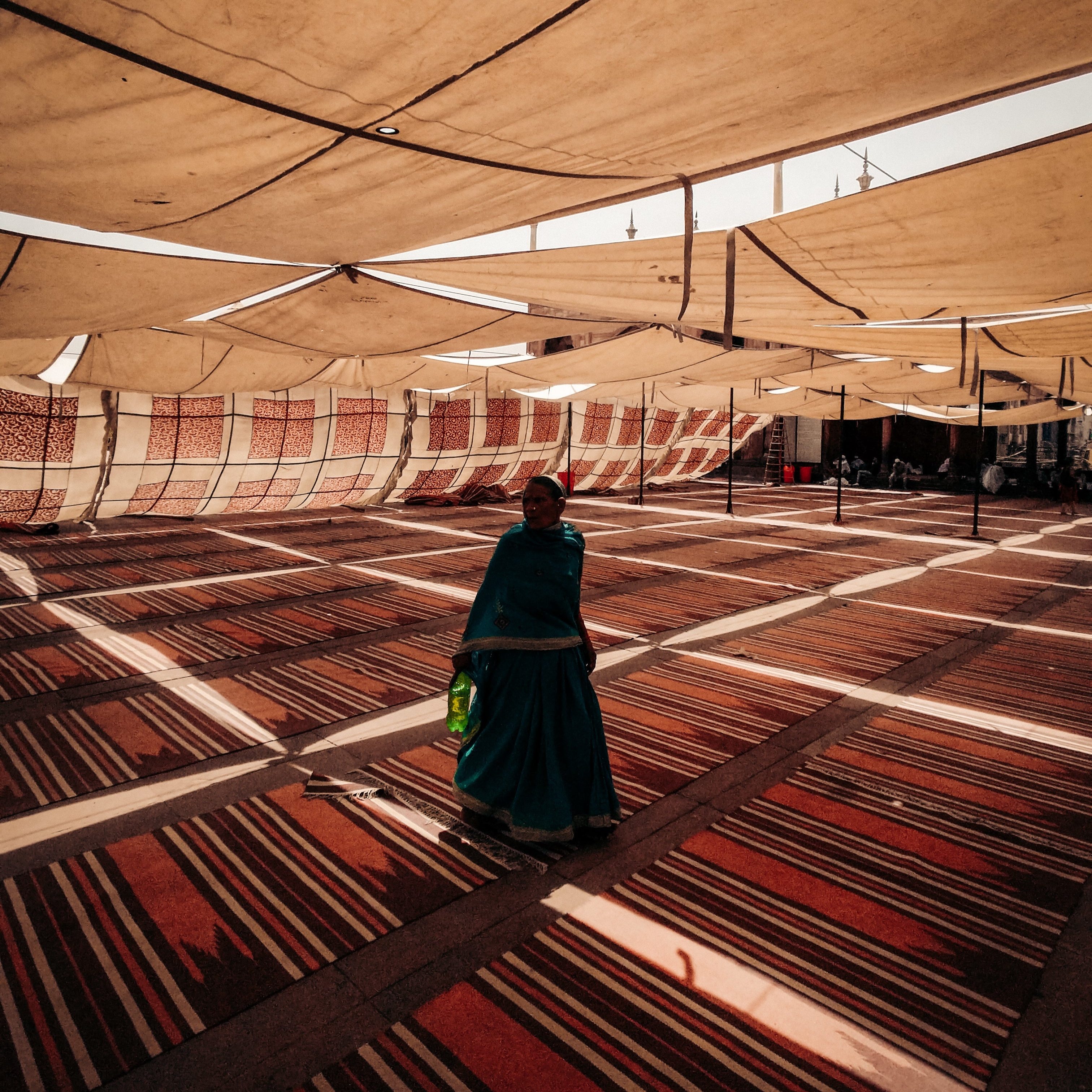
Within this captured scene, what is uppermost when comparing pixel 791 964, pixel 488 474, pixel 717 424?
pixel 717 424

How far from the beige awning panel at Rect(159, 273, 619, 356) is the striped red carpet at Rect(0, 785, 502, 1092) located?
3.30 metres

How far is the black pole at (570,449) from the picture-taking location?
15.4m

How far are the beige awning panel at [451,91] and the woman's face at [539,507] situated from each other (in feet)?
3.61

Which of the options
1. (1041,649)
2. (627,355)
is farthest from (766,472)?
(1041,649)

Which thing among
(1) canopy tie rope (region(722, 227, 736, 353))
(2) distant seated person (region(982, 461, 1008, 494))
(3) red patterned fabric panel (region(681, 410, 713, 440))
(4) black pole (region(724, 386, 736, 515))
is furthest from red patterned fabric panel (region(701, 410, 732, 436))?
(1) canopy tie rope (region(722, 227, 736, 353))

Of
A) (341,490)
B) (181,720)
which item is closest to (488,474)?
(341,490)

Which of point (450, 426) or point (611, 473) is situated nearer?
point (450, 426)

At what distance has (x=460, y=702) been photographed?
9.02 feet

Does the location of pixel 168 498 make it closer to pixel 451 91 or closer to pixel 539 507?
pixel 539 507

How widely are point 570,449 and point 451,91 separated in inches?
556

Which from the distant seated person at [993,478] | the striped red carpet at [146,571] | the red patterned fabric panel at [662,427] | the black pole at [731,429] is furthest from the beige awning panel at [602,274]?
the distant seated person at [993,478]

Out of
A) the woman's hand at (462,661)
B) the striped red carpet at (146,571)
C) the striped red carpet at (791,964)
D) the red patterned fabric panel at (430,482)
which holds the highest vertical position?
the red patterned fabric panel at (430,482)

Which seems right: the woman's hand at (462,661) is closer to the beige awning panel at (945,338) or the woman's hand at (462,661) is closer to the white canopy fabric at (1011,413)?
the beige awning panel at (945,338)

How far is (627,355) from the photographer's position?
8555mm
